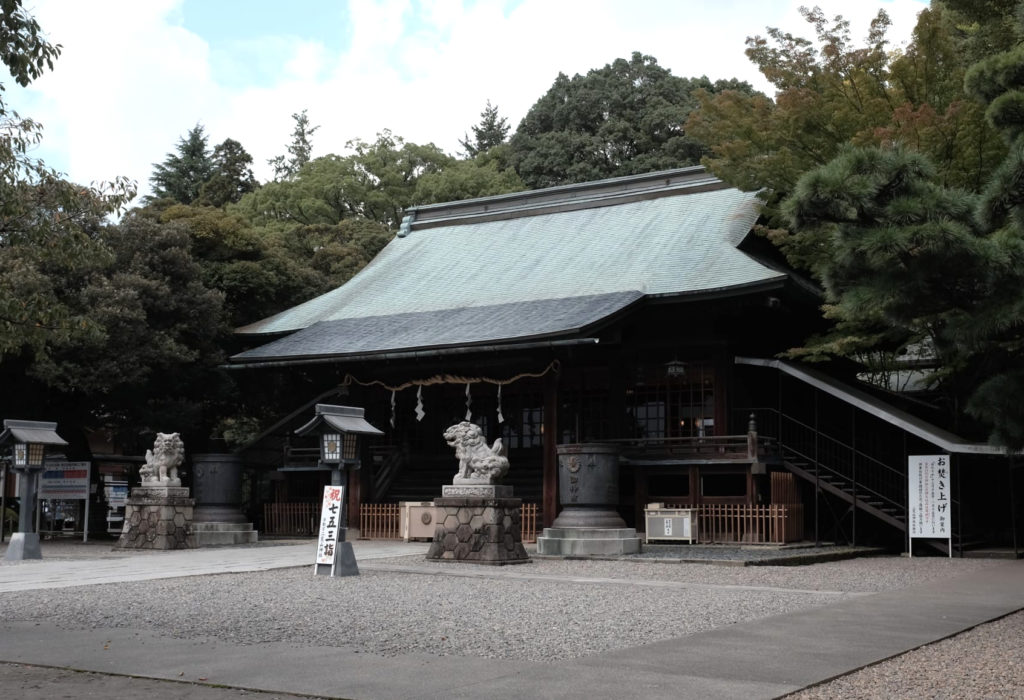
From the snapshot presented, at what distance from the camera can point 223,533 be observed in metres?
21.2

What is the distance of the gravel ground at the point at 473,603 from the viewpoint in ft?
28.0

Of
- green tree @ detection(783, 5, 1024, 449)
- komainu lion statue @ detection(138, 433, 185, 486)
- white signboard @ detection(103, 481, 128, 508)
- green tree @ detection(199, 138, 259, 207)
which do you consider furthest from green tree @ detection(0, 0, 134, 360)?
green tree @ detection(199, 138, 259, 207)

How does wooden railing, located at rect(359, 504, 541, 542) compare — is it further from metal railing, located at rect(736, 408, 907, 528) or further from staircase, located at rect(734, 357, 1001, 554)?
staircase, located at rect(734, 357, 1001, 554)

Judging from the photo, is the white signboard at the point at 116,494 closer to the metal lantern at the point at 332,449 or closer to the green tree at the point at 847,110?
the metal lantern at the point at 332,449

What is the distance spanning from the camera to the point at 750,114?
771 inches

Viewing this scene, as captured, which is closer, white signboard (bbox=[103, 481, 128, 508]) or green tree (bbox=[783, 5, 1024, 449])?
green tree (bbox=[783, 5, 1024, 449])

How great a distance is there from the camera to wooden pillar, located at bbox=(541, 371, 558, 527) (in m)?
20.9

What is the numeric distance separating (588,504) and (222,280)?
549 inches

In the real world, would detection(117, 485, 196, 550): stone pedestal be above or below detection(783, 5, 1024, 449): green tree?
below

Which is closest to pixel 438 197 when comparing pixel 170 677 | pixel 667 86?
pixel 667 86

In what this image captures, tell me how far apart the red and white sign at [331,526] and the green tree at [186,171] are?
37999 millimetres

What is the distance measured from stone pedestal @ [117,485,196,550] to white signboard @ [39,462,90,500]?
101 inches

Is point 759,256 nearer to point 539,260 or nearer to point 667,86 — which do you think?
point 539,260

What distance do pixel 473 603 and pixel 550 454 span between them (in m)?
10.0
